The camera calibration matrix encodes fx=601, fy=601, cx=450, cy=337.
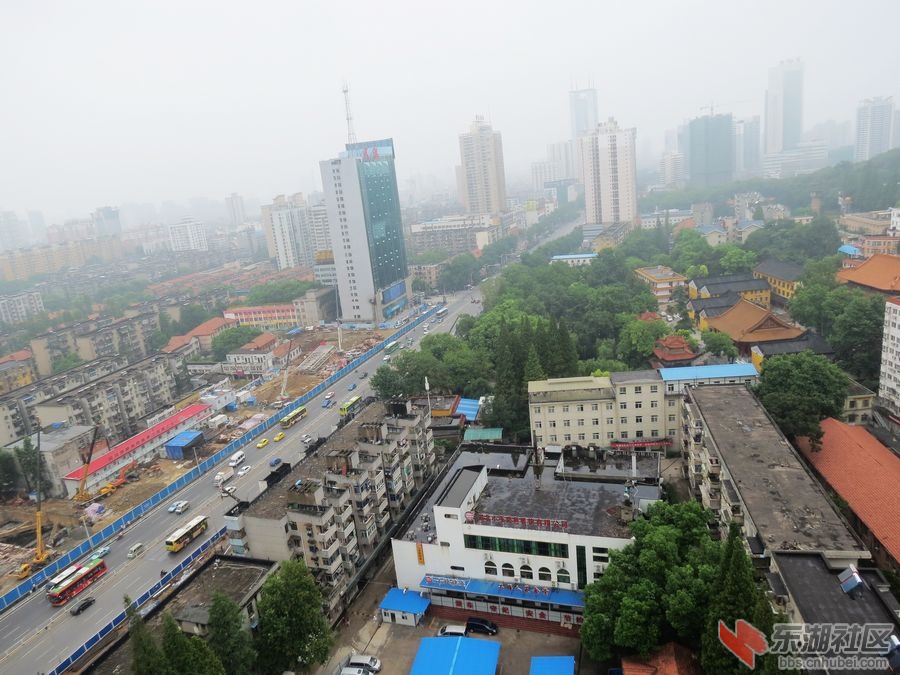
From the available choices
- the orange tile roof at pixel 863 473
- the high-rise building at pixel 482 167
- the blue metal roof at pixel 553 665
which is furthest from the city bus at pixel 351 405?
the high-rise building at pixel 482 167

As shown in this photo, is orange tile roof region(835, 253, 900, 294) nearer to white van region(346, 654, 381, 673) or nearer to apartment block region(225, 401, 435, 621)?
apartment block region(225, 401, 435, 621)

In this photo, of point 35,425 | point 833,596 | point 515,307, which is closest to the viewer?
point 833,596

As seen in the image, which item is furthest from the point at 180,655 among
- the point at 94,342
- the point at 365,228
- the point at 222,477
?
the point at 94,342

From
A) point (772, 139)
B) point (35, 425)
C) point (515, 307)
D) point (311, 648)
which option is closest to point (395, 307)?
point (515, 307)

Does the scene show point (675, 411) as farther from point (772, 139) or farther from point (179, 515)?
point (772, 139)

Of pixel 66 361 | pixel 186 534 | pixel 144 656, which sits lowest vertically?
pixel 186 534

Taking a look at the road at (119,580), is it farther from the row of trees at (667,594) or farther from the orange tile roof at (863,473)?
the orange tile roof at (863,473)

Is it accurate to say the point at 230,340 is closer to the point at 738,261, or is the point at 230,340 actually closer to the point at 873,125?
the point at 738,261
